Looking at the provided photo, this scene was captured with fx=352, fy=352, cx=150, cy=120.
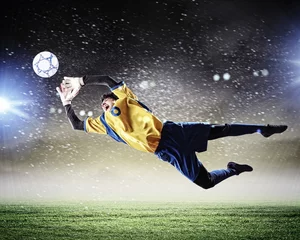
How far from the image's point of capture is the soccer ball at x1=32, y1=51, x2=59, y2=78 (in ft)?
12.1

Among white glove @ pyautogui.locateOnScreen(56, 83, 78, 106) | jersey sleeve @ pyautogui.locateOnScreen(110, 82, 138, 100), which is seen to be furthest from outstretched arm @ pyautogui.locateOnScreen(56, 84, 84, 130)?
jersey sleeve @ pyautogui.locateOnScreen(110, 82, 138, 100)

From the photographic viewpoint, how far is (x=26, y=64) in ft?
16.1

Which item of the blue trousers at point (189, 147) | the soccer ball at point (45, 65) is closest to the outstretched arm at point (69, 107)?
the soccer ball at point (45, 65)

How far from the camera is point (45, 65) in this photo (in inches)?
146

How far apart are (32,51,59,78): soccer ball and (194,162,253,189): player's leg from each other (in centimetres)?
188

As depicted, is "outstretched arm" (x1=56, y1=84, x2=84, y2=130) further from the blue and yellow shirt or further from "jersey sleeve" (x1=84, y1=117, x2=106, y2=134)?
the blue and yellow shirt

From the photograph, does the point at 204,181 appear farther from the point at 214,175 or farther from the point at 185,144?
the point at 185,144

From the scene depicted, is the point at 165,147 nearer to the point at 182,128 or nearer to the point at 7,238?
the point at 182,128

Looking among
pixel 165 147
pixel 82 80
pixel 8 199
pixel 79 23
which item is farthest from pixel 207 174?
pixel 8 199

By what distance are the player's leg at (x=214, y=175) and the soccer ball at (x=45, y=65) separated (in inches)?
74.1

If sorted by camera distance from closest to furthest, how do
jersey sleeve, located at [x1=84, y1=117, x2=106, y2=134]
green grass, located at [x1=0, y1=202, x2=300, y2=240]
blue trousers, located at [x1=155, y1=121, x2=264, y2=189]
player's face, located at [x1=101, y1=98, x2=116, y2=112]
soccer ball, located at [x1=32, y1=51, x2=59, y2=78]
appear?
blue trousers, located at [x1=155, y1=121, x2=264, y2=189] → player's face, located at [x1=101, y1=98, x2=116, y2=112] → jersey sleeve, located at [x1=84, y1=117, x2=106, y2=134] → soccer ball, located at [x1=32, y1=51, x2=59, y2=78] → green grass, located at [x1=0, y1=202, x2=300, y2=240]

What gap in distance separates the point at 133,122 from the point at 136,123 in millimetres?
27

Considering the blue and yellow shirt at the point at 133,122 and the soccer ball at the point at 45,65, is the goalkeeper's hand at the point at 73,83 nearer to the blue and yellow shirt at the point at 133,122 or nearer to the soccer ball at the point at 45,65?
the blue and yellow shirt at the point at 133,122

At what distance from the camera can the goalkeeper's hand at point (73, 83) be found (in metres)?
3.10
